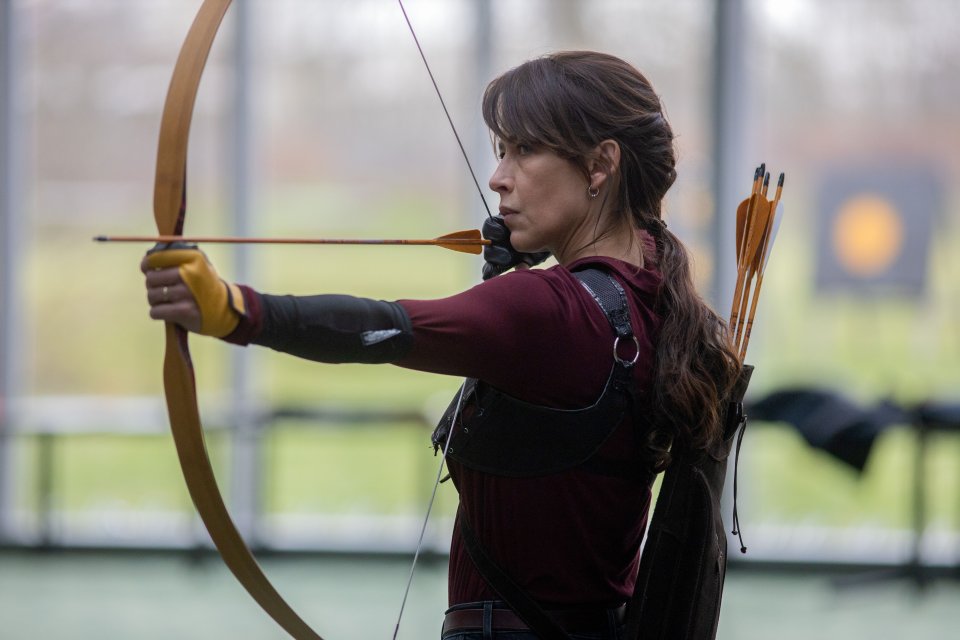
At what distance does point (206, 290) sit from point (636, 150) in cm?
47

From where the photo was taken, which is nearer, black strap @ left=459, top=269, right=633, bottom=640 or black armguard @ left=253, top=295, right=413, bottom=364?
black armguard @ left=253, top=295, right=413, bottom=364

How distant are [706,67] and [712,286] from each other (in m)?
0.79

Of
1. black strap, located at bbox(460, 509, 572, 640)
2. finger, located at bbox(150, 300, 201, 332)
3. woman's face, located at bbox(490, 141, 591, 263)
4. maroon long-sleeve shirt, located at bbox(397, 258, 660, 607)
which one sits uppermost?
woman's face, located at bbox(490, 141, 591, 263)

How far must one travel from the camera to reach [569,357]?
3.36 ft

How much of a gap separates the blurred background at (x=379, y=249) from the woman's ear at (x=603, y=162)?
2964 millimetres

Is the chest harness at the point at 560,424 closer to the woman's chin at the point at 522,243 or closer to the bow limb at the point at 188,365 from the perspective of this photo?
the woman's chin at the point at 522,243

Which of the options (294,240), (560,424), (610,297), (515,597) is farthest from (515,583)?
(294,240)

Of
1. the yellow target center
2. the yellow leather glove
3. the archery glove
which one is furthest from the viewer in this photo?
the yellow target center

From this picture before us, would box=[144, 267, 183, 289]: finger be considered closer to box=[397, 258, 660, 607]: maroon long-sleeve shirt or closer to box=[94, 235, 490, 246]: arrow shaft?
box=[94, 235, 490, 246]: arrow shaft

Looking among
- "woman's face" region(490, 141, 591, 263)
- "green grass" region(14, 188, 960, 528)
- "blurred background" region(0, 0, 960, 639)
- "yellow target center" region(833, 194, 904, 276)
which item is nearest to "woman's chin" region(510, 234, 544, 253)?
"woman's face" region(490, 141, 591, 263)

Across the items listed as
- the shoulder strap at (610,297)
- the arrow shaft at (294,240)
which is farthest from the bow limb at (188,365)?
the shoulder strap at (610,297)

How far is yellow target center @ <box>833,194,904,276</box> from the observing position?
4.08 m

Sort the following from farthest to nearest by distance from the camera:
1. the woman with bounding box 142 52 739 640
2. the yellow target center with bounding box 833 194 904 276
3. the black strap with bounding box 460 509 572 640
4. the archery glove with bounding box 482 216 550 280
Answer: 1. the yellow target center with bounding box 833 194 904 276
2. the archery glove with bounding box 482 216 550 280
3. the black strap with bounding box 460 509 572 640
4. the woman with bounding box 142 52 739 640

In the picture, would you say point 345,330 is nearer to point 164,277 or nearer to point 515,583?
point 164,277
